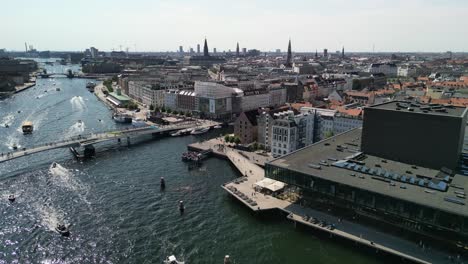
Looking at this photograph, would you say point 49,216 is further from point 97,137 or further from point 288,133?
point 288,133

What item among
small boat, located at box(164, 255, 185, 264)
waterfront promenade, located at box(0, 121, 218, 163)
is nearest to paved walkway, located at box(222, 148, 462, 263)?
small boat, located at box(164, 255, 185, 264)

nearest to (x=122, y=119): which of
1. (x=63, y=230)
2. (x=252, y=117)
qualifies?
(x=252, y=117)

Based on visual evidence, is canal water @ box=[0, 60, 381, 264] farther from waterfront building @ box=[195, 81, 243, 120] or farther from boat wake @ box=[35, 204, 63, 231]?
waterfront building @ box=[195, 81, 243, 120]

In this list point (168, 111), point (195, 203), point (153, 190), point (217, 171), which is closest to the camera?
point (195, 203)

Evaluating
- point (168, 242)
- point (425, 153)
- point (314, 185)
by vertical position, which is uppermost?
point (425, 153)

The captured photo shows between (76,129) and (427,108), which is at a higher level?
(427,108)

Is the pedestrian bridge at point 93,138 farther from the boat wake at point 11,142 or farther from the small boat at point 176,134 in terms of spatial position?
the boat wake at point 11,142

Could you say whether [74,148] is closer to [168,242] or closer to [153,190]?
[153,190]

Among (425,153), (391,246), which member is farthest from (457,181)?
(391,246)
